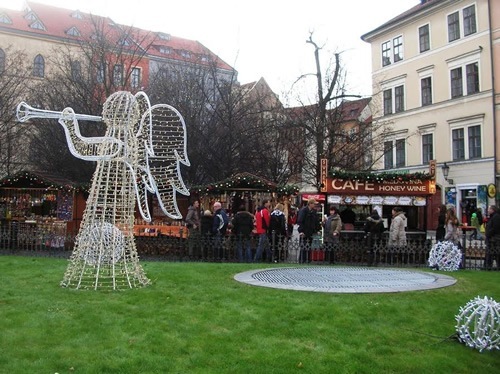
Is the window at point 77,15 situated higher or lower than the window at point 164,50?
higher

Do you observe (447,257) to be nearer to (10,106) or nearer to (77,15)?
(10,106)

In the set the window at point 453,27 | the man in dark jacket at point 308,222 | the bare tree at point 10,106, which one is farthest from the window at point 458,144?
the bare tree at point 10,106

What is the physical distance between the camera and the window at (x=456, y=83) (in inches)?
1378

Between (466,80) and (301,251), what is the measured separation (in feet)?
84.9

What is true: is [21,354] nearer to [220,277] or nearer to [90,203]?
[90,203]

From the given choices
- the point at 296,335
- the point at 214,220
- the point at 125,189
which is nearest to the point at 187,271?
the point at 125,189

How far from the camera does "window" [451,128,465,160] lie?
34.7m

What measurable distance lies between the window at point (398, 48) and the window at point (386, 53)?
2.30ft

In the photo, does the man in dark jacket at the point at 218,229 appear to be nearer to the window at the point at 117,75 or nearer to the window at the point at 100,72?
the window at the point at 100,72

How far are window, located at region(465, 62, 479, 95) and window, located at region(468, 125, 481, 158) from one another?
2.51 m

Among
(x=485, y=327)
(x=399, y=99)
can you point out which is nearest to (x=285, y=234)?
(x=485, y=327)

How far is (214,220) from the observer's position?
15383 millimetres

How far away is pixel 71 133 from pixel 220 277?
4201 millimetres

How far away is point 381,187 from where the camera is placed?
16922 millimetres
